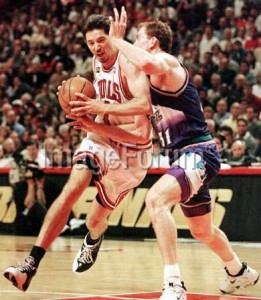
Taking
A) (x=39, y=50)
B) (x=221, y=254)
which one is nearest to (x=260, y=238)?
(x=221, y=254)

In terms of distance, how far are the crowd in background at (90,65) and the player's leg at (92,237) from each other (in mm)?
5669

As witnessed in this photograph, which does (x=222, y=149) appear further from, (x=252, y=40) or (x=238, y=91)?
(x=252, y=40)

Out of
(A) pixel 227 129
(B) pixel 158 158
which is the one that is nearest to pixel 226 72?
(A) pixel 227 129

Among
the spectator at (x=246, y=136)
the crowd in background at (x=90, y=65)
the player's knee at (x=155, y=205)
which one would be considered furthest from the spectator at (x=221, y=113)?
the player's knee at (x=155, y=205)

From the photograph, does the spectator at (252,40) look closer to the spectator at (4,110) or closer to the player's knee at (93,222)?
the spectator at (4,110)

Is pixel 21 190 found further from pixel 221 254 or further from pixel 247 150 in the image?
pixel 221 254

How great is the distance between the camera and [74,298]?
701 cm

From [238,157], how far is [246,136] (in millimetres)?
999

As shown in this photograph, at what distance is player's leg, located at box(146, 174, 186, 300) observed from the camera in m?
6.46

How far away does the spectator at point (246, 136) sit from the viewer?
1463 cm

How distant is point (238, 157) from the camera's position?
13875mm

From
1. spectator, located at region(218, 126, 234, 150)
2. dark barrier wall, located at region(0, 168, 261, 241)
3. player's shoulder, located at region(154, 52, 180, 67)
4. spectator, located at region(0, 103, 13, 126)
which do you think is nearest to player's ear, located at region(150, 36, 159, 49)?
player's shoulder, located at region(154, 52, 180, 67)

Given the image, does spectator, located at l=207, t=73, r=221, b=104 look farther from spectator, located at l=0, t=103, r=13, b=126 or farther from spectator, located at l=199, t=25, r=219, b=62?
spectator, located at l=0, t=103, r=13, b=126

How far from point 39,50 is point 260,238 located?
33.1 ft
